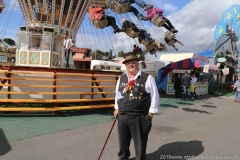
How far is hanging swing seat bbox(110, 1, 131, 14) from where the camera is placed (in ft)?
25.4

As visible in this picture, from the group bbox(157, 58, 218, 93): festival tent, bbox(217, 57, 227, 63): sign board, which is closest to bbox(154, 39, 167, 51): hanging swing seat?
bbox(157, 58, 218, 93): festival tent

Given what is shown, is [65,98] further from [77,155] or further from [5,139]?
[77,155]

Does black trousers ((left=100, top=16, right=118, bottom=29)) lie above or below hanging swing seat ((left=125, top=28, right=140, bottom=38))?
above

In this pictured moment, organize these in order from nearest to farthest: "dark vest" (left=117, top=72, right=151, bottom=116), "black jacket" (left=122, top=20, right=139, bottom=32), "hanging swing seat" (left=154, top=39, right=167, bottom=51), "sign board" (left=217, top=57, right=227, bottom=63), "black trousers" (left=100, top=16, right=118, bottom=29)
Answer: "dark vest" (left=117, top=72, right=151, bottom=116) → "black trousers" (left=100, top=16, right=118, bottom=29) → "black jacket" (left=122, top=20, right=139, bottom=32) → "hanging swing seat" (left=154, top=39, right=167, bottom=51) → "sign board" (left=217, top=57, right=227, bottom=63)

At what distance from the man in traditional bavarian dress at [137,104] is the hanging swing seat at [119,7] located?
479 cm

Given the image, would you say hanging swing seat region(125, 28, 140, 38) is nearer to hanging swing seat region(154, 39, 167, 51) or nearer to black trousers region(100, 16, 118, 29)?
black trousers region(100, 16, 118, 29)

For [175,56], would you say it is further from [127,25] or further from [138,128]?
[138,128]

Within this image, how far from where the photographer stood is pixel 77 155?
4.09m

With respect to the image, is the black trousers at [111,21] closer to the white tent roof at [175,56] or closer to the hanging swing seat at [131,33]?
the hanging swing seat at [131,33]

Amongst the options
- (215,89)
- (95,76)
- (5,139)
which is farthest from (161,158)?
(215,89)

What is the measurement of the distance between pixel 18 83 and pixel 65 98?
1716mm

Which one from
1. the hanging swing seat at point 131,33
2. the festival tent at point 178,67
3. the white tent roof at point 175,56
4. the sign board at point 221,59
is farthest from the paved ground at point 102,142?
the sign board at point 221,59

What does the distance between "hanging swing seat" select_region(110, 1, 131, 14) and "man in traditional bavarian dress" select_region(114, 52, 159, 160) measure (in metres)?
4.79

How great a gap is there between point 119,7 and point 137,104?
17.6ft
